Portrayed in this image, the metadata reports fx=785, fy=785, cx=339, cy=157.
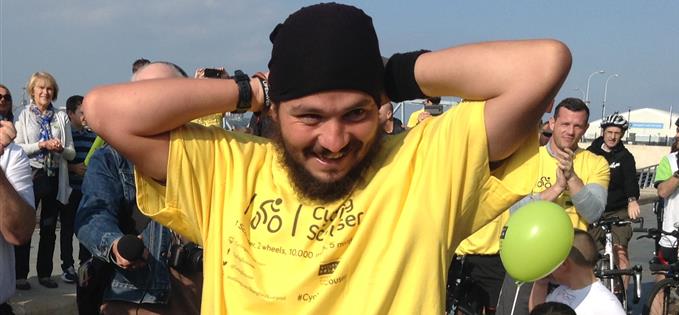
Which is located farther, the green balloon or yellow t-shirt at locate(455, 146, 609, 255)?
yellow t-shirt at locate(455, 146, 609, 255)

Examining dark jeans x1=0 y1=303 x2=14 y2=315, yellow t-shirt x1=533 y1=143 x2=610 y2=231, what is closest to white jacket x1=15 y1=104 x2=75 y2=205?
dark jeans x1=0 y1=303 x2=14 y2=315

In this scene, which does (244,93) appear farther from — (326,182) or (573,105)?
(573,105)

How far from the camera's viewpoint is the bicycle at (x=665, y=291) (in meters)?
6.95

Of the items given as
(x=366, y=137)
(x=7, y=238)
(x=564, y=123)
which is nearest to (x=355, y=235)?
(x=366, y=137)

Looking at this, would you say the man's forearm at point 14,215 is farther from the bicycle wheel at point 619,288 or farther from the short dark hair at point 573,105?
the bicycle wheel at point 619,288

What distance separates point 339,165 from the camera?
204 cm

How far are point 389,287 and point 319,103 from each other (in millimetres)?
492

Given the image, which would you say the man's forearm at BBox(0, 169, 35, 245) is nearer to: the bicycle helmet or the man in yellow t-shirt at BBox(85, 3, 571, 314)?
the man in yellow t-shirt at BBox(85, 3, 571, 314)

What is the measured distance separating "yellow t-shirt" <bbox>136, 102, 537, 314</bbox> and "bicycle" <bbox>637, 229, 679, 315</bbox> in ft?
18.1

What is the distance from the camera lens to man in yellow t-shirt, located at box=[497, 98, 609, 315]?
5.29m

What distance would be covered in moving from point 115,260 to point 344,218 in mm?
1713

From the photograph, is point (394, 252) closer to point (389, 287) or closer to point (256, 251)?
point (389, 287)

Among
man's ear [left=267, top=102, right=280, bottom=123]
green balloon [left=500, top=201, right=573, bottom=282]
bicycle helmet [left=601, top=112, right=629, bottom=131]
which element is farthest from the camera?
bicycle helmet [left=601, top=112, right=629, bottom=131]

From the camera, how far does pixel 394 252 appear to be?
196 cm
